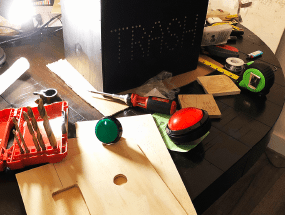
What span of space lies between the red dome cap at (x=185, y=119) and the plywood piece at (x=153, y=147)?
0.05 metres

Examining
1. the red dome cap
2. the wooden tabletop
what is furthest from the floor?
the red dome cap

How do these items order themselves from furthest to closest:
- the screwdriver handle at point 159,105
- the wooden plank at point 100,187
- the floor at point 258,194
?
the floor at point 258,194 < the screwdriver handle at point 159,105 < the wooden plank at point 100,187

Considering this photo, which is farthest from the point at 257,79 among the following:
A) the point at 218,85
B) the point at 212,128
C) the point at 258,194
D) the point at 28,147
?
the point at 258,194

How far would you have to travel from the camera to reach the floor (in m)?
1.30

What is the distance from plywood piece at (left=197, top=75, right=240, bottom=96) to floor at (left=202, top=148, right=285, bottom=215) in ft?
2.40

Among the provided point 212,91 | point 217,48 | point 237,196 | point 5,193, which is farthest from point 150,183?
point 237,196

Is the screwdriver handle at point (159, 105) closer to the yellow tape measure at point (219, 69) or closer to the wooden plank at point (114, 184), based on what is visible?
the wooden plank at point (114, 184)

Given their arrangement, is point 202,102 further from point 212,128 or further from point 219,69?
point 219,69

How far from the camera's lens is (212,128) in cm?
69

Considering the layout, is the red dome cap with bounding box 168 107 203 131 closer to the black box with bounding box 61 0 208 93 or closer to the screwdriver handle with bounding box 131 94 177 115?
the screwdriver handle with bounding box 131 94 177 115

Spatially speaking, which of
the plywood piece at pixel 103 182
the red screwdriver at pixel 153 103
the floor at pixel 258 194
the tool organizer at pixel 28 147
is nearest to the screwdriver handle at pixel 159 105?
the red screwdriver at pixel 153 103

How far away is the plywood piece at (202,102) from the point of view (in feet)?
2.38

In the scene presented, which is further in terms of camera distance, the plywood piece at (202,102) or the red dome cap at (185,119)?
the plywood piece at (202,102)

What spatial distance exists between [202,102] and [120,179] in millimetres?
346
